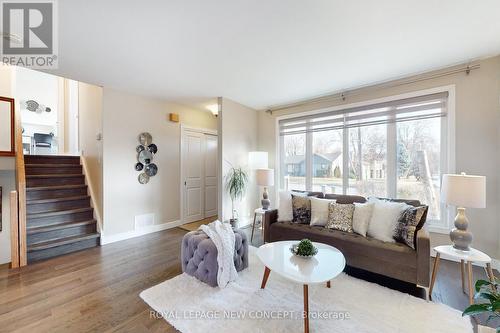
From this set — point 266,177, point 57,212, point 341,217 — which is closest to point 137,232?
point 57,212

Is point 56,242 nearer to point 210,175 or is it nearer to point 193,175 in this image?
point 193,175

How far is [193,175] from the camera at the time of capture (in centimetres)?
482

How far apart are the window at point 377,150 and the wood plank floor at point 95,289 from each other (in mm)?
1140

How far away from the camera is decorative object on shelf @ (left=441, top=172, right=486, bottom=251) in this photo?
6.58ft

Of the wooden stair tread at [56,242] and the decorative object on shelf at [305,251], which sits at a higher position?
the decorative object on shelf at [305,251]

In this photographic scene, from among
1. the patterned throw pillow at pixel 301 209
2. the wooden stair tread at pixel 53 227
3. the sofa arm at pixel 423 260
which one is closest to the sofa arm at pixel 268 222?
the patterned throw pillow at pixel 301 209

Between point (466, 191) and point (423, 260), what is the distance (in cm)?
78

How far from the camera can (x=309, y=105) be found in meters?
4.14

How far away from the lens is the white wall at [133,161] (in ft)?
11.6

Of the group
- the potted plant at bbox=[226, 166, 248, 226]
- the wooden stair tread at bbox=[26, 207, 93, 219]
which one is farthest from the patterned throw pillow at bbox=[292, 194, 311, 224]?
the wooden stair tread at bbox=[26, 207, 93, 219]

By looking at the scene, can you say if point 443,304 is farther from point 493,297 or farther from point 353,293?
point 493,297

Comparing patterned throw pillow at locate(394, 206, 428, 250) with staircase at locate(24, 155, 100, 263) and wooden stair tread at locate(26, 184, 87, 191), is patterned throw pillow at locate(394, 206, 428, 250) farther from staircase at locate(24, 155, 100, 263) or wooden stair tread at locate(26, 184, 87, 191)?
wooden stair tread at locate(26, 184, 87, 191)

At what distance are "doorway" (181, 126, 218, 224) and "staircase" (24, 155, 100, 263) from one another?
1706 mm

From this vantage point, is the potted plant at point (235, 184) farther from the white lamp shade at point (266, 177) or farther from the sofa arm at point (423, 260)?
the sofa arm at point (423, 260)
